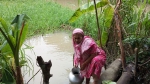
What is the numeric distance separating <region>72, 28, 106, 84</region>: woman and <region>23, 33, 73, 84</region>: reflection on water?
74 centimetres

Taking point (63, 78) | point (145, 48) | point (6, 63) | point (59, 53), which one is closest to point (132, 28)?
point (145, 48)

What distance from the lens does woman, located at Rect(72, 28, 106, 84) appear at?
2.71 m

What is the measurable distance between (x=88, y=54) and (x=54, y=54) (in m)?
1.83

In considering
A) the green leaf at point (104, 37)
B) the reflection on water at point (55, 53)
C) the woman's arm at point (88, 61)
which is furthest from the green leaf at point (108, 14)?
the reflection on water at point (55, 53)

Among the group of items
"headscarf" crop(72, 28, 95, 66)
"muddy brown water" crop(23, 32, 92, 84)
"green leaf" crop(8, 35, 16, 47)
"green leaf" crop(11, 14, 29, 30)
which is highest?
"green leaf" crop(11, 14, 29, 30)

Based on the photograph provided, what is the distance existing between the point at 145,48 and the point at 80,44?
963 millimetres

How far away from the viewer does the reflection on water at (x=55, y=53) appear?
3565 millimetres

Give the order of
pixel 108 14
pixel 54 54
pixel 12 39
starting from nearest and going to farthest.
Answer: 1. pixel 12 39
2. pixel 108 14
3. pixel 54 54

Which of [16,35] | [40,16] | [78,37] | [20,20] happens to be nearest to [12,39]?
[16,35]

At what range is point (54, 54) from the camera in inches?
178

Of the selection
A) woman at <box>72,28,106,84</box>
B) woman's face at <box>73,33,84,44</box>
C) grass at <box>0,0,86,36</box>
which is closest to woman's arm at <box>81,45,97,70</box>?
woman at <box>72,28,106,84</box>

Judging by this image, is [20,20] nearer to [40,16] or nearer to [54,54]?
[54,54]

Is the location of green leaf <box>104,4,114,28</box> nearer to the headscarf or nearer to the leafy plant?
the headscarf

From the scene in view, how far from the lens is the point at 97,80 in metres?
2.80
